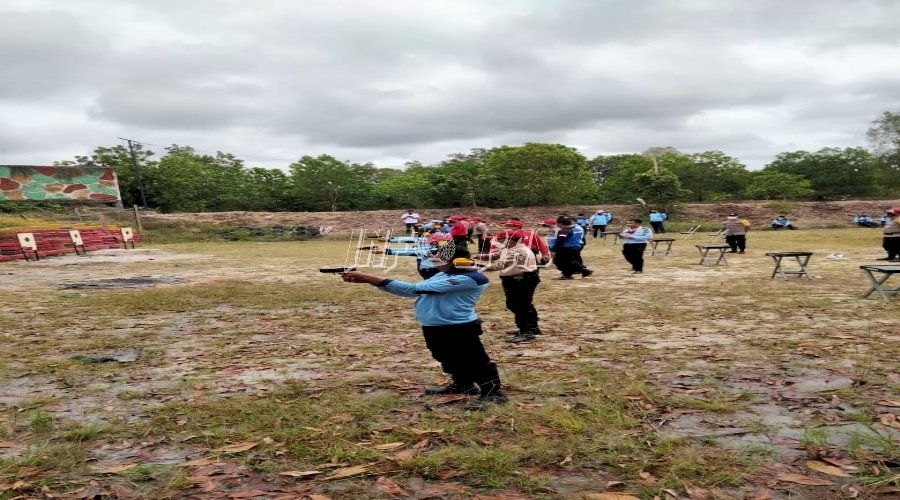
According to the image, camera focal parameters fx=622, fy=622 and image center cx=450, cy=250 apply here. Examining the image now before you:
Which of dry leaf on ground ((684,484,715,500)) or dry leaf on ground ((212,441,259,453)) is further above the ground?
dry leaf on ground ((212,441,259,453))

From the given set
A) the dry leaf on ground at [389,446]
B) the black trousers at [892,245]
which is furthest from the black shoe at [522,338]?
the black trousers at [892,245]

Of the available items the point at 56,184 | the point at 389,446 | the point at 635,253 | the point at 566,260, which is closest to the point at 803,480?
the point at 389,446

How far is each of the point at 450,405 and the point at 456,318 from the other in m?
0.77

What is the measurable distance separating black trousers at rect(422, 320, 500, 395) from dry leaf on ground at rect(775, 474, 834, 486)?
7.86ft

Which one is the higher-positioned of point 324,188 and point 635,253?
point 324,188

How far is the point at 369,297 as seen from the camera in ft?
40.3

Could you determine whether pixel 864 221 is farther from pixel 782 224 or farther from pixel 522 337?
pixel 522 337

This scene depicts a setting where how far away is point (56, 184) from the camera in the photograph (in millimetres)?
39531

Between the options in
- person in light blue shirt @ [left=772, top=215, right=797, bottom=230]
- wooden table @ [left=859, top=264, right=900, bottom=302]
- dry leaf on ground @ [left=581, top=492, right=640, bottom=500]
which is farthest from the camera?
person in light blue shirt @ [left=772, top=215, right=797, bottom=230]

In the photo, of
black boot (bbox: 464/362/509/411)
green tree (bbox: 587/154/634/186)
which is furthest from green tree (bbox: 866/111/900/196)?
black boot (bbox: 464/362/509/411)

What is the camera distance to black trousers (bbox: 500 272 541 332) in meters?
8.30

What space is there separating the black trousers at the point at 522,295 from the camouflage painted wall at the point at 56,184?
4004cm

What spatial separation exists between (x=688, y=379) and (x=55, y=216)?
46554mm

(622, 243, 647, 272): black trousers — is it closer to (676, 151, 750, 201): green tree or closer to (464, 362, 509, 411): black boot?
(464, 362, 509, 411): black boot
